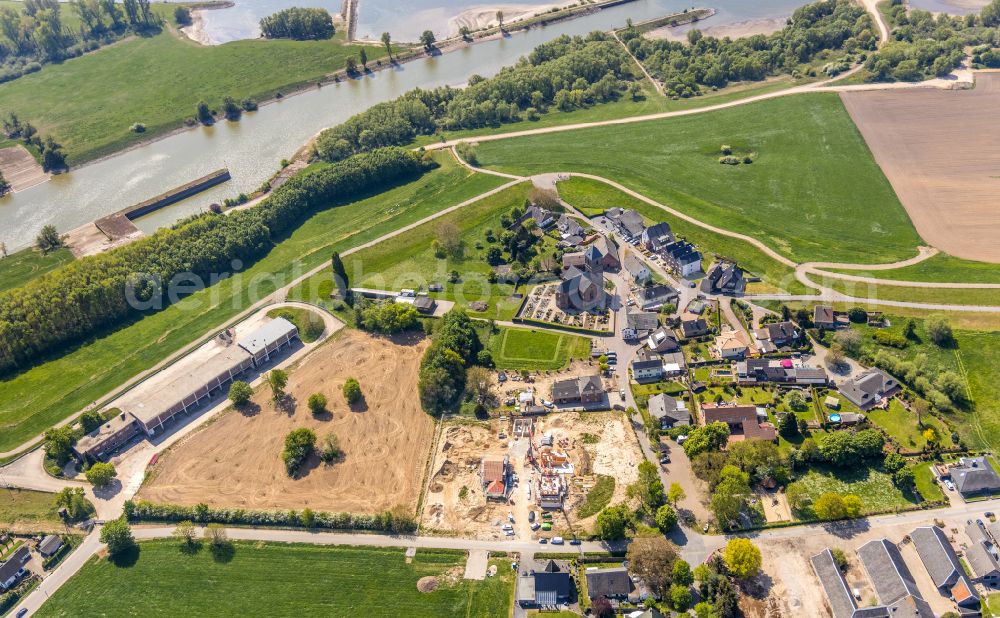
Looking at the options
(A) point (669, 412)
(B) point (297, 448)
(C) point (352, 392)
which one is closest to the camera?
(B) point (297, 448)

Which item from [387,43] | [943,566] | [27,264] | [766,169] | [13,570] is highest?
[387,43]

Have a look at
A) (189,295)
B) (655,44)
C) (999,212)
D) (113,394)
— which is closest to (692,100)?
(655,44)

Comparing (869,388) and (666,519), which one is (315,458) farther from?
(869,388)

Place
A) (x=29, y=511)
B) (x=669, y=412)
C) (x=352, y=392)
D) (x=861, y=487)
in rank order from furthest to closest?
1. (x=352, y=392)
2. (x=669, y=412)
3. (x=29, y=511)
4. (x=861, y=487)

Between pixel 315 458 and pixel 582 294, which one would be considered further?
pixel 582 294

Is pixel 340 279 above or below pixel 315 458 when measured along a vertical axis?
above

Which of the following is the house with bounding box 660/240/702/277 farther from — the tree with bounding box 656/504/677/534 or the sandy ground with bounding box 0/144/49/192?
the sandy ground with bounding box 0/144/49/192

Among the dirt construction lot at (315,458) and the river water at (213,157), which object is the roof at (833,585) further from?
the river water at (213,157)

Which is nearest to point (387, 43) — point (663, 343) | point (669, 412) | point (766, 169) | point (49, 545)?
point (766, 169)

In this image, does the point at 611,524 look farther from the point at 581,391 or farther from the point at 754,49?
the point at 754,49
